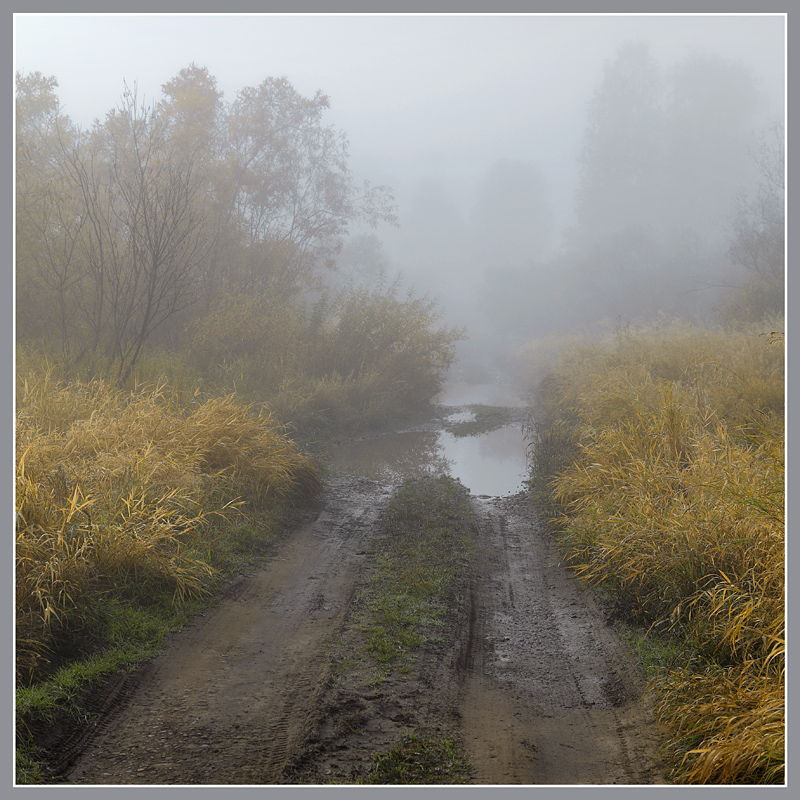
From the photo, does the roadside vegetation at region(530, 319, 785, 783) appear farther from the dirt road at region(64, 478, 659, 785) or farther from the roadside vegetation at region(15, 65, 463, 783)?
the roadside vegetation at region(15, 65, 463, 783)

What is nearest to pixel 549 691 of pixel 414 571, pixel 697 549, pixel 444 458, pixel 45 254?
pixel 697 549

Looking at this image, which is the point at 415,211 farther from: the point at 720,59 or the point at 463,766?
the point at 463,766

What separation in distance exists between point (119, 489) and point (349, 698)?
2528mm

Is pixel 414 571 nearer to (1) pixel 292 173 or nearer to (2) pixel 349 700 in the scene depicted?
(2) pixel 349 700

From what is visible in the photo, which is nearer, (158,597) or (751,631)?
(751,631)

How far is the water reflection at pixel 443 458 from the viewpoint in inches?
353

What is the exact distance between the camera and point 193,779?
239cm

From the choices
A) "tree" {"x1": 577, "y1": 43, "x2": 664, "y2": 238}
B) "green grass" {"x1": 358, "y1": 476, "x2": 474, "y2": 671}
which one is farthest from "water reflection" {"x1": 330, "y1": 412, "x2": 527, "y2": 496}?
"tree" {"x1": 577, "y1": 43, "x2": 664, "y2": 238}

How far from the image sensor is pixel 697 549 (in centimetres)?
373

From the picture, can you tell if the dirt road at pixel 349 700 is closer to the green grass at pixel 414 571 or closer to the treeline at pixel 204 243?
the green grass at pixel 414 571

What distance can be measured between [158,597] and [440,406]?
42.1 feet

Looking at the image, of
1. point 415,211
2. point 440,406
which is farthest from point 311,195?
point 415,211

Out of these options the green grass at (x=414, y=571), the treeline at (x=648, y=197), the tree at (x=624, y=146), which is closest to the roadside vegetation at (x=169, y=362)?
the green grass at (x=414, y=571)

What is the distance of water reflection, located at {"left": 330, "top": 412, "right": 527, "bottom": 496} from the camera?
8.96 m
